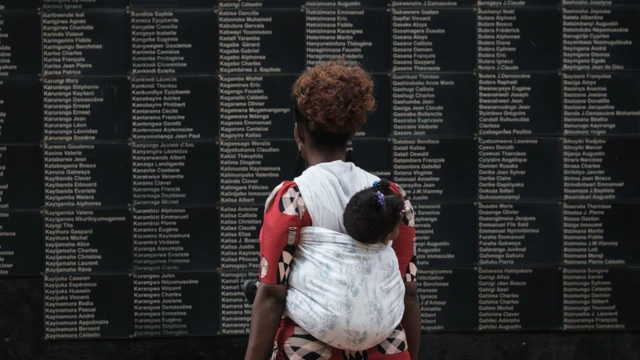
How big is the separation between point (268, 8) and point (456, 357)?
9.75 feet

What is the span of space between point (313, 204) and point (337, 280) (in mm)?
291

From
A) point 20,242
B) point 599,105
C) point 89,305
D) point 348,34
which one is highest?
point 348,34

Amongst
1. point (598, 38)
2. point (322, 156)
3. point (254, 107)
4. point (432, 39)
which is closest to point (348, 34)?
point (432, 39)

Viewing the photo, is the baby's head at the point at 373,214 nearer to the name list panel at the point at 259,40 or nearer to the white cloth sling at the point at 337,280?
the white cloth sling at the point at 337,280

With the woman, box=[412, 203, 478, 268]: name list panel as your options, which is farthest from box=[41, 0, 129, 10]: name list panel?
the woman

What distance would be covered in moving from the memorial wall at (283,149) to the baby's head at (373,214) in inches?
117

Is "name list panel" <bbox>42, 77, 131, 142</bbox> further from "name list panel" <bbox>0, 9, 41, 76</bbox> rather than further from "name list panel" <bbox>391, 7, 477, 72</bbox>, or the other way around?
"name list panel" <bbox>391, 7, 477, 72</bbox>

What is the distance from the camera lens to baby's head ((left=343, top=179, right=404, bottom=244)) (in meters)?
2.82

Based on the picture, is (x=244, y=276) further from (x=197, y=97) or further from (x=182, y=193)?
(x=197, y=97)

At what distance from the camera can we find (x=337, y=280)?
282cm

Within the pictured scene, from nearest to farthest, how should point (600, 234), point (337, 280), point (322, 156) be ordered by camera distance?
1. point (337, 280)
2. point (322, 156)
3. point (600, 234)

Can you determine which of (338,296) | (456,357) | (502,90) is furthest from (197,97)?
(338,296)

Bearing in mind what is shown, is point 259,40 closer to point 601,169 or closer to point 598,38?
point 598,38

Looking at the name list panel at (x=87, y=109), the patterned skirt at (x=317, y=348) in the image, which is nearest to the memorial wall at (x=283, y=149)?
the name list panel at (x=87, y=109)
